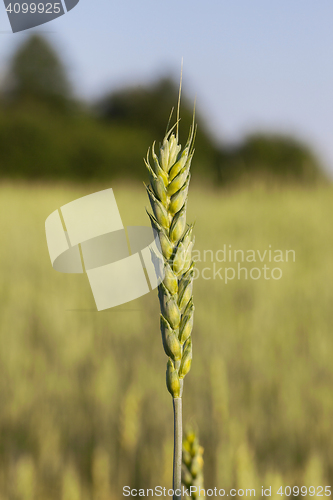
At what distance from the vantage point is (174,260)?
0.26 m

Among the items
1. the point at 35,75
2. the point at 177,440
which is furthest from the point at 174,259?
the point at 35,75

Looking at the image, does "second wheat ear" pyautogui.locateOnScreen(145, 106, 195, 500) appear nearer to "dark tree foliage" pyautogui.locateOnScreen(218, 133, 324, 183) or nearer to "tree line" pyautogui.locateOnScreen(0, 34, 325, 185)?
"tree line" pyautogui.locateOnScreen(0, 34, 325, 185)

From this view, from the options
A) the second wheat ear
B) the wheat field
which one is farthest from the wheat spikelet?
the wheat field

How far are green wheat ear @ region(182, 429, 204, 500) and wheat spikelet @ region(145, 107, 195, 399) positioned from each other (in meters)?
0.06

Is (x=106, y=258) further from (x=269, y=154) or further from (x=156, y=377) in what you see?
(x=269, y=154)

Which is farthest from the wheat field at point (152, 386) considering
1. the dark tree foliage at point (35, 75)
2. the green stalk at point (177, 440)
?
the dark tree foliage at point (35, 75)

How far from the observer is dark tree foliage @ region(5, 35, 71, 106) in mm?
18750

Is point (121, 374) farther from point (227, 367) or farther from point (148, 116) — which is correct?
point (148, 116)

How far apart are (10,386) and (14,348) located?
0.33 meters

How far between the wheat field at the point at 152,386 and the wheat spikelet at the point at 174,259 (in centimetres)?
12

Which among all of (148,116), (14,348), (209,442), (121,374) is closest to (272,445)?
(209,442)

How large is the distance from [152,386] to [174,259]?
1.34m

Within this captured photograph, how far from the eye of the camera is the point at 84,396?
55.6 inches

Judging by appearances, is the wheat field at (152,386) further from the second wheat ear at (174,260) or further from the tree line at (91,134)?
the tree line at (91,134)
